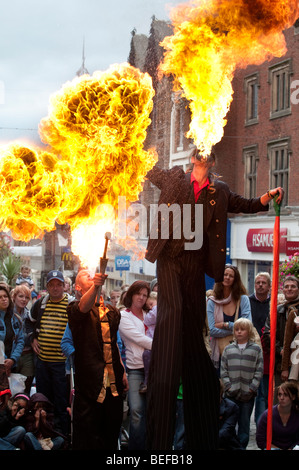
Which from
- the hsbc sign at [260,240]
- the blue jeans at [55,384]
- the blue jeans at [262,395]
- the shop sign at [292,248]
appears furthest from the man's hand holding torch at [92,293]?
the hsbc sign at [260,240]

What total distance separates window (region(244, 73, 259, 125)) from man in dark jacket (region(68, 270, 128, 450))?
14.2 meters

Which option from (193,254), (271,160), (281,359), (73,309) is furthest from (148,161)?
(271,160)

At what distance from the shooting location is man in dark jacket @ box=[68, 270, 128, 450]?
4602mm

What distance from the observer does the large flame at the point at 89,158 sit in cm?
488

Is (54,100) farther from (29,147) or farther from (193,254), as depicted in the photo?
(193,254)

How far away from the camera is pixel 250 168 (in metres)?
19.6

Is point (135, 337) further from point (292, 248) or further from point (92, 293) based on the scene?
point (292, 248)

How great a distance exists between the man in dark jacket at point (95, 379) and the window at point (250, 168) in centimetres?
1507

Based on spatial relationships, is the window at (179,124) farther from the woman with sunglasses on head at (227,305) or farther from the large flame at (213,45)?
the large flame at (213,45)

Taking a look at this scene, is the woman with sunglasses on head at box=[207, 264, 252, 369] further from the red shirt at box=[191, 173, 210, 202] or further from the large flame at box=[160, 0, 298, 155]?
the large flame at box=[160, 0, 298, 155]

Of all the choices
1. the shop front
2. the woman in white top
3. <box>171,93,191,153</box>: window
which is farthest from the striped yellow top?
the shop front

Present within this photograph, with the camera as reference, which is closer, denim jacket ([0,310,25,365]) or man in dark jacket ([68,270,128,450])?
man in dark jacket ([68,270,128,450])

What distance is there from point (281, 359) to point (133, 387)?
152 centimetres

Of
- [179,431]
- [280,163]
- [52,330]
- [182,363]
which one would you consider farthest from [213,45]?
[280,163]
